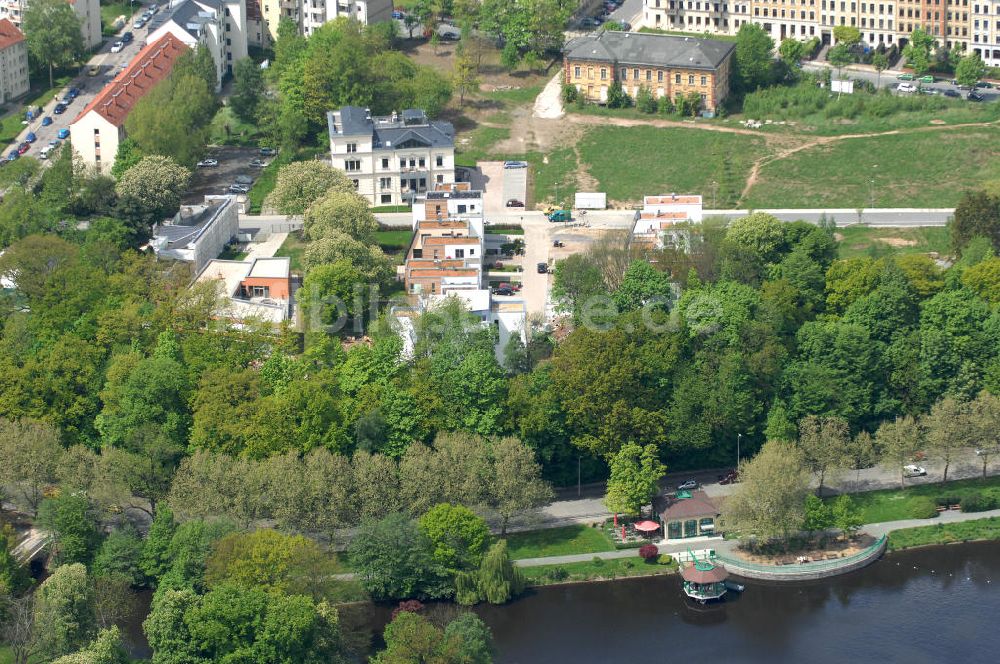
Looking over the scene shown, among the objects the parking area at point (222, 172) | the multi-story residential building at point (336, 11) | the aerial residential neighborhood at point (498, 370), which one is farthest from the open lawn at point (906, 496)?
the multi-story residential building at point (336, 11)

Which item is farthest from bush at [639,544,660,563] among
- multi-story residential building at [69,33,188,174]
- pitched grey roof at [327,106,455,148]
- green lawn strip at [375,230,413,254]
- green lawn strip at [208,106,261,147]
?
green lawn strip at [208,106,261,147]

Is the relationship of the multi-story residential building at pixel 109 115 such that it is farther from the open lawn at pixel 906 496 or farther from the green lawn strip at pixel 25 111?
the open lawn at pixel 906 496

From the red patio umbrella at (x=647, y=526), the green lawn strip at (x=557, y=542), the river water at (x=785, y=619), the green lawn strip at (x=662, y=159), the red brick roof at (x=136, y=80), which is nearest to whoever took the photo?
the river water at (x=785, y=619)

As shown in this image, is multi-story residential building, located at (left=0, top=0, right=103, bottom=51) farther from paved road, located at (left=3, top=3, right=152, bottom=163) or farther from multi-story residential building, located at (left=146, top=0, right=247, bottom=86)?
multi-story residential building, located at (left=146, top=0, right=247, bottom=86)

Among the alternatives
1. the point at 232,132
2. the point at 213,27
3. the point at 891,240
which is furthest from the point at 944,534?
the point at 213,27

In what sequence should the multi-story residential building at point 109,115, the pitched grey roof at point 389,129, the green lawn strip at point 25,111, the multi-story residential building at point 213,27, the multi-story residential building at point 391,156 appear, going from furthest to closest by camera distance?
the multi-story residential building at point 213,27 → the green lawn strip at point 25,111 → the multi-story residential building at point 109,115 → the pitched grey roof at point 389,129 → the multi-story residential building at point 391,156

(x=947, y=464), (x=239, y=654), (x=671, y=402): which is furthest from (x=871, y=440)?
(x=239, y=654)
